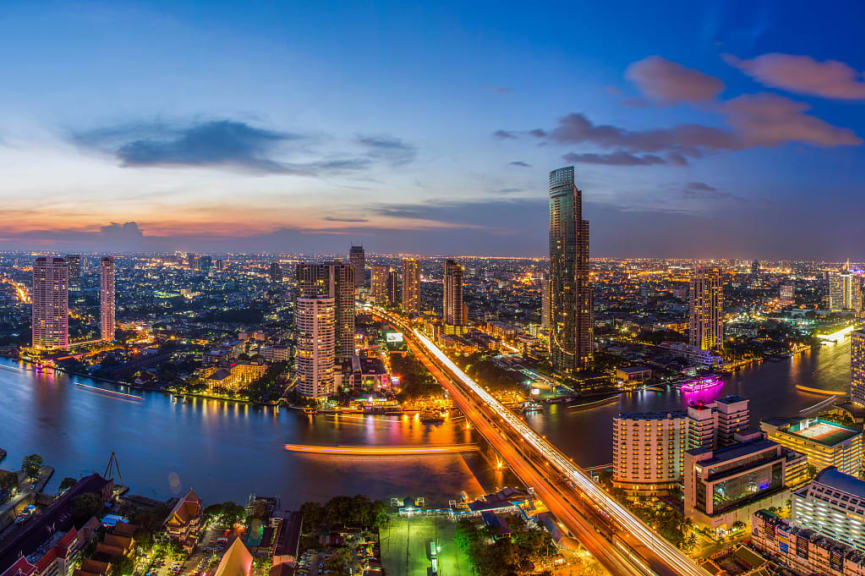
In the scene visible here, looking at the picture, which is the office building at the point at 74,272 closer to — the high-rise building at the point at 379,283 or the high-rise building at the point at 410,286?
the high-rise building at the point at 379,283

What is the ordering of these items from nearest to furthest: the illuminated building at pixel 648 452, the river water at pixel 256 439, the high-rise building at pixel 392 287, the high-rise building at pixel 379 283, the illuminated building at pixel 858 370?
the illuminated building at pixel 648 452 → the river water at pixel 256 439 → the illuminated building at pixel 858 370 → the high-rise building at pixel 392 287 → the high-rise building at pixel 379 283

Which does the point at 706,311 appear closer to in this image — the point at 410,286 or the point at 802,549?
the point at 802,549

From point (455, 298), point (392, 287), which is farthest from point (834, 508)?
point (392, 287)

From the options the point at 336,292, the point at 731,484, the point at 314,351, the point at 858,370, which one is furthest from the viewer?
the point at 336,292

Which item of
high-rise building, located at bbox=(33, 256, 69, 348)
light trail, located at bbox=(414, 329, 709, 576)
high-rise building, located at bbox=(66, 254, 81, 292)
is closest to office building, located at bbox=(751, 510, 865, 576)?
light trail, located at bbox=(414, 329, 709, 576)

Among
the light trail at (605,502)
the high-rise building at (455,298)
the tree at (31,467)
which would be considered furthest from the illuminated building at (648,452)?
the high-rise building at (455,298)

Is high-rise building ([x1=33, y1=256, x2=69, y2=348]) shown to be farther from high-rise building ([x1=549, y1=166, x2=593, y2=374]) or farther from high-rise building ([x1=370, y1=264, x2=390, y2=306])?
high-rise building ([x1=549, y1=166, x2=593, y2=374])
